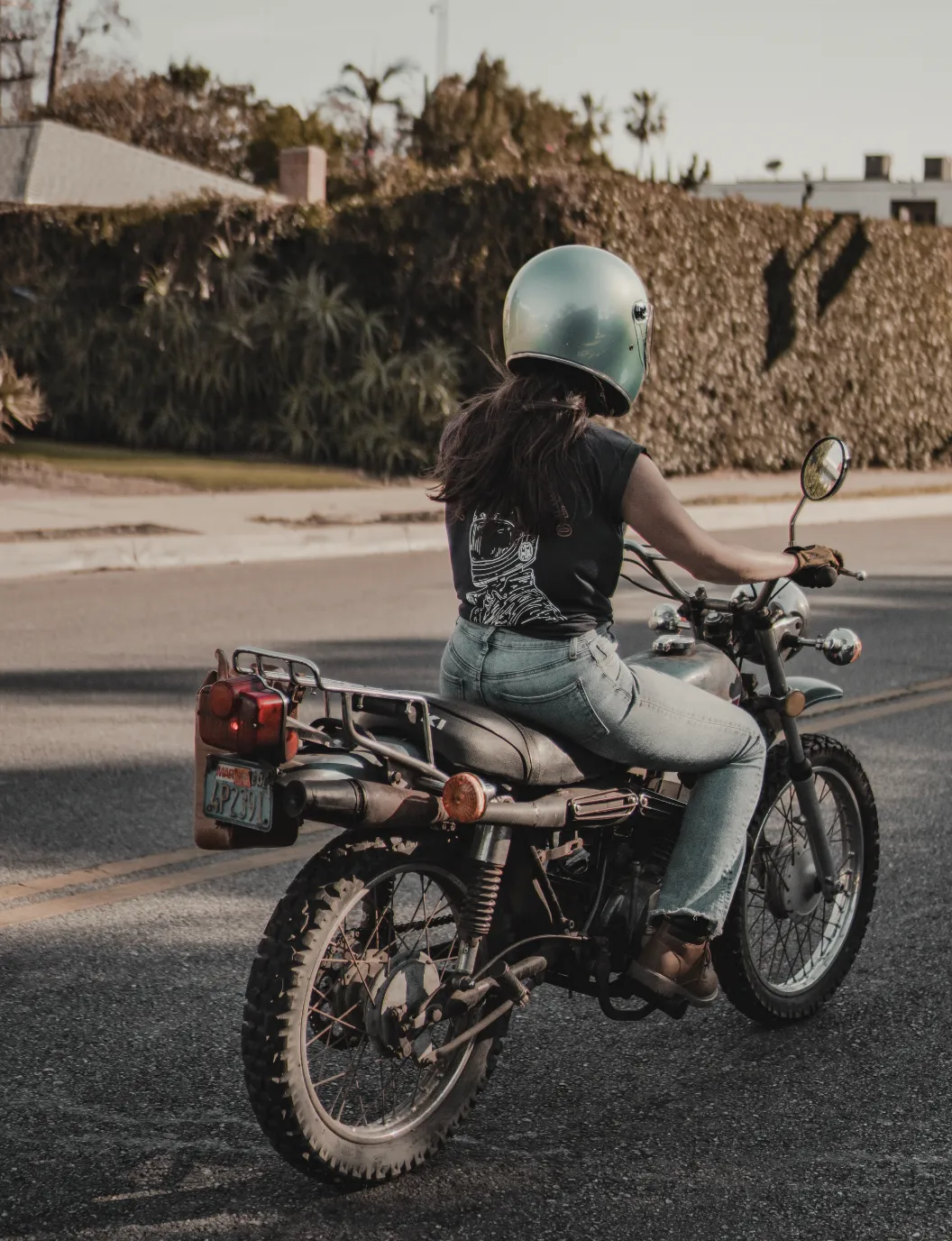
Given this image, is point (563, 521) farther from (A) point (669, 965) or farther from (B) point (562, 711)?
(A) point (669, 965)

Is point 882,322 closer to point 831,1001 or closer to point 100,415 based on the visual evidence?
point 100,415

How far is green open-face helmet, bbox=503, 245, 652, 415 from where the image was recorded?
348cm

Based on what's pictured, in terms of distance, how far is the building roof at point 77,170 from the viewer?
→ 1371 inches

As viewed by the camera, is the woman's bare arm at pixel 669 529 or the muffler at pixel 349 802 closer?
the muffler at pixel 349 802

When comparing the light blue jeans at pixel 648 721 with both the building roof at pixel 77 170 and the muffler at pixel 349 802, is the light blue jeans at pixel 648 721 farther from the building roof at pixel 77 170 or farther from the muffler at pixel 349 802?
the building roof at pixel 77 170

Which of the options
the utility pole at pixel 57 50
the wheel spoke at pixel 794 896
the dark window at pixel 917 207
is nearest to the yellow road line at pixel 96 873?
the wheel spoke at pixel 794 896

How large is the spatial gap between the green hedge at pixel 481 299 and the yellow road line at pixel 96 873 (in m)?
15.7

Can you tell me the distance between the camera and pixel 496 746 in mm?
3355

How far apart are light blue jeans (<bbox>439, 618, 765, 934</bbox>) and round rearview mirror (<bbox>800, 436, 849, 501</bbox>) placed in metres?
0.54

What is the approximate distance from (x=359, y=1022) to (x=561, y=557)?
1039mm

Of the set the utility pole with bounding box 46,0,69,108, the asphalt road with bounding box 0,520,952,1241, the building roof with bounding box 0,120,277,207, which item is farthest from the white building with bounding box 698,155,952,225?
the asphalt road with bounding box 0,520,952,1241

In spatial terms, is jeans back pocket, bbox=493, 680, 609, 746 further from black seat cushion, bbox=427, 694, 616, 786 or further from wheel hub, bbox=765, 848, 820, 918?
wheel hub, bbox=765, 848, 820, 918

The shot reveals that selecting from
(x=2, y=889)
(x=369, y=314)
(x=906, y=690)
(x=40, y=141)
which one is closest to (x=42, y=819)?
(x=2, y=889)

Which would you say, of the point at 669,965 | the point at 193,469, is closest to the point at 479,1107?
the point at 669,965
